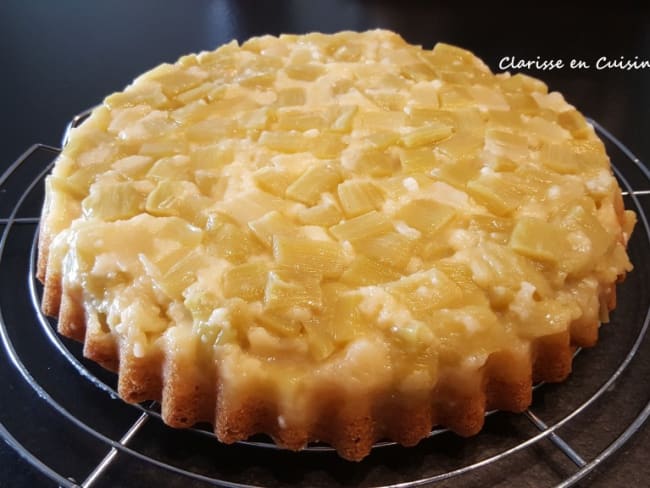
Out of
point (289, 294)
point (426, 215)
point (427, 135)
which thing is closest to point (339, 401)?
point (289, 294)

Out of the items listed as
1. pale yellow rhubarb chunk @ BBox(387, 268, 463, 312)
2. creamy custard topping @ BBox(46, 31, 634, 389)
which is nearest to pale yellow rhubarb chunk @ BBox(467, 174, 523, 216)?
creamy custard topping @ BBox(46, 31, 634, 389)

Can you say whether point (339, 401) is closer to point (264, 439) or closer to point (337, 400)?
point (337, 400)

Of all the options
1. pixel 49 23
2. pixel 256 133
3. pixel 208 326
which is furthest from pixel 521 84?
pixel 49 23

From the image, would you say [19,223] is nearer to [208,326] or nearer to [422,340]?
[208,326]

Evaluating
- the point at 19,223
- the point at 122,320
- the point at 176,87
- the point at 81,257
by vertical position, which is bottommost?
the point at 19,223

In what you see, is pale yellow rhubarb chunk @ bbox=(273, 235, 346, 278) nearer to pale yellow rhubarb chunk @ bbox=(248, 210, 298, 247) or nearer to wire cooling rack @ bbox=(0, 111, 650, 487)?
pale yellow rhubarb chunk @ bbox=(248, 210, 298, 247)
